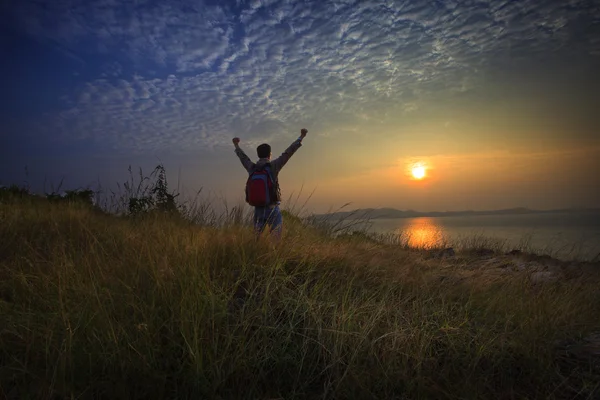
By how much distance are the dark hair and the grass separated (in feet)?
9.13

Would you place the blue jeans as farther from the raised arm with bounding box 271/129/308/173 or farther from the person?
the raised arm with bounding box 271/129/308/173

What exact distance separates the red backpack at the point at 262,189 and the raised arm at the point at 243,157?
429 mm

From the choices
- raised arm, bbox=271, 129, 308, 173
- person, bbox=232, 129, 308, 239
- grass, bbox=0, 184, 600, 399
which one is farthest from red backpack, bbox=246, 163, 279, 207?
grass, bbox=0, 184, 600, 399

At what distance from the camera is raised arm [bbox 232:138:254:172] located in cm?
661

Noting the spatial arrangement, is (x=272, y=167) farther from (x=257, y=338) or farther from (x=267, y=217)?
(x=257, y=338)

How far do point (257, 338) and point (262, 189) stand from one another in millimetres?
3734

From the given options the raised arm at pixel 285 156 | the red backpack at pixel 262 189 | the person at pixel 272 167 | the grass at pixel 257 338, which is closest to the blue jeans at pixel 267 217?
the person at pixel 272 167

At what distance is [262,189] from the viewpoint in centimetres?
605

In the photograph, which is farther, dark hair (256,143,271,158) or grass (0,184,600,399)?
dark hair (256,143,271,158)

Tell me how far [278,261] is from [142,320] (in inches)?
57.5

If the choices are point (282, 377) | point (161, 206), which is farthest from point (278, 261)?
point (161, 206)

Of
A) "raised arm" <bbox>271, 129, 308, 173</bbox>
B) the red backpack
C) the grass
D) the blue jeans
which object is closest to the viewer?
the grass

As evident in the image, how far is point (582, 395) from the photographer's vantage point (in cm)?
251

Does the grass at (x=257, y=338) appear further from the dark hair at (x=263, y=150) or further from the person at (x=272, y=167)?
the dark hair at (x=263, y=150)
